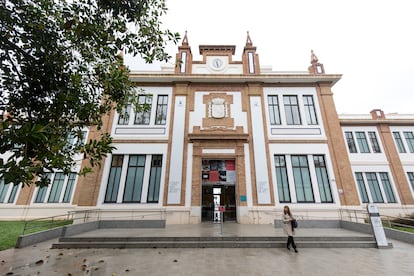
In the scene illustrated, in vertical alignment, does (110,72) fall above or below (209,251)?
above

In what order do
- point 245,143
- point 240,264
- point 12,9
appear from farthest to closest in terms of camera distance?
point 245,143 < point 240,264 < point 12,9

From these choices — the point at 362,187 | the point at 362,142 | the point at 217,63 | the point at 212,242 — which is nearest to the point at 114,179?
the point at 212,242

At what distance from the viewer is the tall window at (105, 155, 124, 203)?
37.1 feet

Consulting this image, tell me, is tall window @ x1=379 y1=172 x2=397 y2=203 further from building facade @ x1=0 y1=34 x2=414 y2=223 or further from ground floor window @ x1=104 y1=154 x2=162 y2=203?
ground floor window @ x1=104 y1=154 x2=162 y2=203

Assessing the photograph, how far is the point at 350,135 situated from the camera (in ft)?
56.3

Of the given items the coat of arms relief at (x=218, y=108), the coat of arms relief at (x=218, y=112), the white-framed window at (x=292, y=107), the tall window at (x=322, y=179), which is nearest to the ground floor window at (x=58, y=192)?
the coat of arms relief at (x=218, y=112)

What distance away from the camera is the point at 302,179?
38.2 feet

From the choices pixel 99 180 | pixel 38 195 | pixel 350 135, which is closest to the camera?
pixel 99 180

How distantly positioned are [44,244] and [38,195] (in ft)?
35.2

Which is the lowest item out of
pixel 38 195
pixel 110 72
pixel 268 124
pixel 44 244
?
pixel 44 244

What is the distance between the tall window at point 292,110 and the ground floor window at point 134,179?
9416mm

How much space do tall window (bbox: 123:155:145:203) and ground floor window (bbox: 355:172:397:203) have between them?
17.7 meters

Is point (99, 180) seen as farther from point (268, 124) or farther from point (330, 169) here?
point (330, 169)

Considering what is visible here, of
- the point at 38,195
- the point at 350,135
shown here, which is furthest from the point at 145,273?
the point at 350,135
